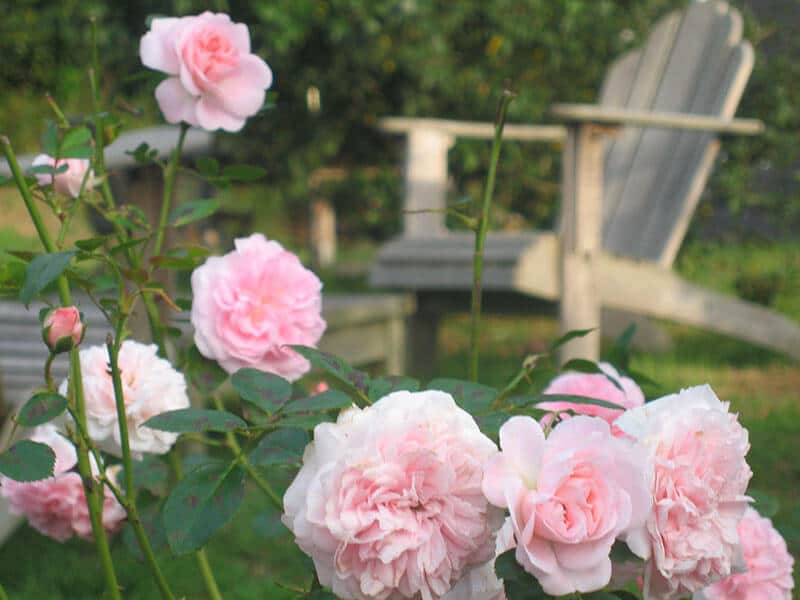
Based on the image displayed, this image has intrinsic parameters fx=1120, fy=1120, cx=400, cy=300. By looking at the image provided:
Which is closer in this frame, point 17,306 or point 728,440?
point 728,440

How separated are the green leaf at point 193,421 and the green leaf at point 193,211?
320 millimetres

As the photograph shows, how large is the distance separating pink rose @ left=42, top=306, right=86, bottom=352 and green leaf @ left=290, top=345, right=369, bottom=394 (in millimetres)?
125

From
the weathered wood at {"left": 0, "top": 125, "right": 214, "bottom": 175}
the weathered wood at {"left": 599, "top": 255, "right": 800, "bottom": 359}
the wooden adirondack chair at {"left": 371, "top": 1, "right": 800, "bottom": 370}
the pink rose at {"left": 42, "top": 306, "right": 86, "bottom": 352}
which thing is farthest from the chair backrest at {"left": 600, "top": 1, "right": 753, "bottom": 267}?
the pink rose at {"left": 42, "top": 306, "right": 86, "bottom": 352}

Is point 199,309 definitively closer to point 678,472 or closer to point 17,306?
point 678,472

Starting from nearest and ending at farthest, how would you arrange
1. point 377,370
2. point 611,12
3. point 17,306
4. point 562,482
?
point 562,482 → point 17,306 → point 377,370 → point 611,12

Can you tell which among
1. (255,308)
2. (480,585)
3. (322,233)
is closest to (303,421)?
(480,585)

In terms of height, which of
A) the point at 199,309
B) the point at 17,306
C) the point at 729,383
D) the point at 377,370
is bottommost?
the point at 729,383

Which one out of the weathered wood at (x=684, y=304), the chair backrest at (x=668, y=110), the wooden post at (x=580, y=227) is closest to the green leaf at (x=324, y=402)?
the wooden post at (x=580, y=227)

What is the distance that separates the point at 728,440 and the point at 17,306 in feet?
8.09

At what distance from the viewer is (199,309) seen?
2.70ft

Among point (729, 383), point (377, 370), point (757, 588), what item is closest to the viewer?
point (757, 588)

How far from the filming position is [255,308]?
2.73 feet

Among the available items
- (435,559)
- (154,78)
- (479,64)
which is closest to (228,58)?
(154,78)

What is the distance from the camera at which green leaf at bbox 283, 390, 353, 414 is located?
628 mm
